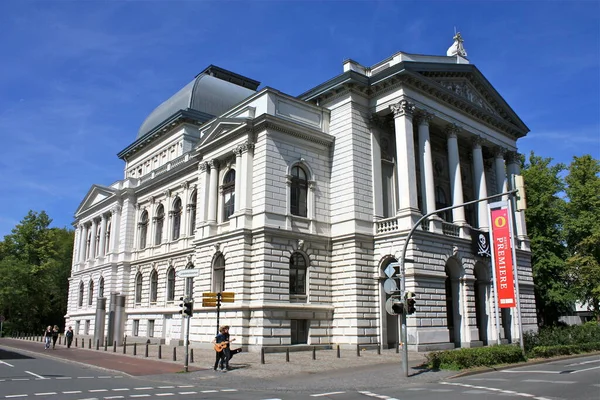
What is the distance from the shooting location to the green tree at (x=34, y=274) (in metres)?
62.5

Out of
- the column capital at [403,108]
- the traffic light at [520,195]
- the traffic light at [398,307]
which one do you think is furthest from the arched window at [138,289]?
the traffic light at [520,195]

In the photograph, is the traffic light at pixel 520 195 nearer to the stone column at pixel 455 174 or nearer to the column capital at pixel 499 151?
the stone column at pixel 455 174

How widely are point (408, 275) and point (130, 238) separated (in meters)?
31.4

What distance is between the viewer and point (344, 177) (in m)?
34.4

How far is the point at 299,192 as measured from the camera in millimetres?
34281

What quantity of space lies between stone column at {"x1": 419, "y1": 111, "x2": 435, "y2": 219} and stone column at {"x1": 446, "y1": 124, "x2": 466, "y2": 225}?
2408mm

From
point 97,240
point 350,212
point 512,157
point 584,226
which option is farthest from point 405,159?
point 97,240

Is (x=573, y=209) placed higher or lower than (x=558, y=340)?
higher

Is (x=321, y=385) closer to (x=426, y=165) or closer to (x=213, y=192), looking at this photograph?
Answer: (x=213, y=192)

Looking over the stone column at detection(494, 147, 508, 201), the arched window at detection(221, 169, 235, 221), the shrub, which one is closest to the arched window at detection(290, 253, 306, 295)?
the arched window at detection(221, 169, 235, 221)

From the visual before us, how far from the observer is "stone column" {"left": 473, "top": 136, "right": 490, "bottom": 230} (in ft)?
125

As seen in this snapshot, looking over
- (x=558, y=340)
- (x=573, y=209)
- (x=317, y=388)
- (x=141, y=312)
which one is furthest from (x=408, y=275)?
(x=141, y=312)

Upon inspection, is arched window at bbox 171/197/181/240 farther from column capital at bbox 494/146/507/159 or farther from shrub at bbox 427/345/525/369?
shrub at bbox 427/345/525/369

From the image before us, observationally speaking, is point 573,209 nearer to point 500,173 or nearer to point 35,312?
point 500,173
